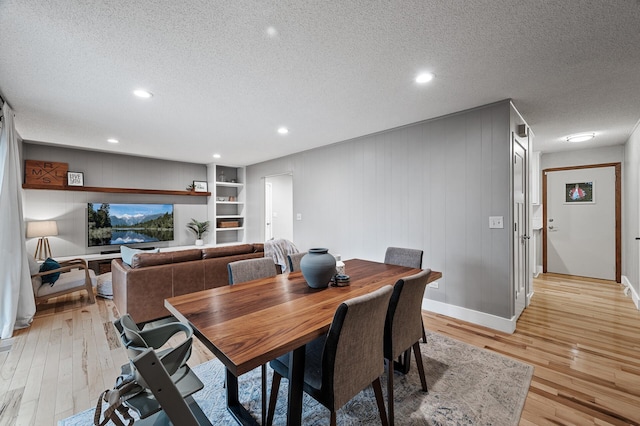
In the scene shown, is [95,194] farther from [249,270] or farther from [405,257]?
[405,257]

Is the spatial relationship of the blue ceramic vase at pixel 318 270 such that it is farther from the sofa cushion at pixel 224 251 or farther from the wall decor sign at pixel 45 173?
the wall decor sign at pixel 45 173

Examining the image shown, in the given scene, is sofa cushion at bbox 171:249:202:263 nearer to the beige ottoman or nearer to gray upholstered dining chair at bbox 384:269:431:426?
the beige ottoman

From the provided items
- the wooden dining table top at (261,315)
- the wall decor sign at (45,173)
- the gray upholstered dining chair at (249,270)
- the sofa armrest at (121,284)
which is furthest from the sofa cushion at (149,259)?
the wall decor sign at (45,173)

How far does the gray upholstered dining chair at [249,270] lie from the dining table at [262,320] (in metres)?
0.25

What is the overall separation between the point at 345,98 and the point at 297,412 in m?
2.57

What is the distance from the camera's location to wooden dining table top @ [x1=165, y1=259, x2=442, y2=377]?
1.10 meters

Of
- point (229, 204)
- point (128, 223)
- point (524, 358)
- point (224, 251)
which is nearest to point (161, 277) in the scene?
point (224, 251)

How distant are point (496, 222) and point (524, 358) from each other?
1254mm

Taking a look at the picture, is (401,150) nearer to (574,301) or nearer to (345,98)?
(345,98)

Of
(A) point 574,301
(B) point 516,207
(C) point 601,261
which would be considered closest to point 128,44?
(B) point 516,207

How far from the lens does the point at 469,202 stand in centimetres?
309

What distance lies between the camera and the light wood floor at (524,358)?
1.79 metres

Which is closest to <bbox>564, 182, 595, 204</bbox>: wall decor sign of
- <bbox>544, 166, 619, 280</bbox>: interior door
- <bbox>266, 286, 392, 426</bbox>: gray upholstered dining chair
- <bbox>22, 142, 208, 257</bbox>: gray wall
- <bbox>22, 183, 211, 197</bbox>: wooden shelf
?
<bbox>544, 166, 619, 280</bbox>: interior door

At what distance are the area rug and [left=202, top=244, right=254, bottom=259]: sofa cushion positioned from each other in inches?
54.7
